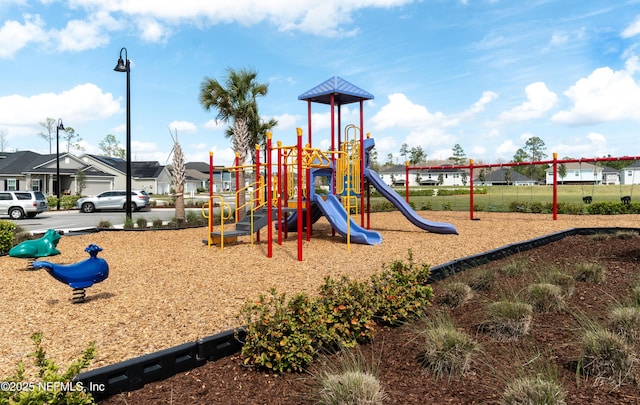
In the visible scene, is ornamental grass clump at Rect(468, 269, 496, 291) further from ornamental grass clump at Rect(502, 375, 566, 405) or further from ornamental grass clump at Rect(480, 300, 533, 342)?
ornamental grass clump at Rect(502, 375, 566, 405)

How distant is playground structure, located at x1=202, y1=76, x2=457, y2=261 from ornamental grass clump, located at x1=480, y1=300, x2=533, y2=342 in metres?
4.79

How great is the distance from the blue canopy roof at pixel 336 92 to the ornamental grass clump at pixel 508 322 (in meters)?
8.57

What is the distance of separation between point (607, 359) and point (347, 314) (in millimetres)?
1990

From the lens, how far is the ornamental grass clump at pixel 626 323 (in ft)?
11.3

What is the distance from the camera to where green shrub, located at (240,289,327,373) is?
11.2ft

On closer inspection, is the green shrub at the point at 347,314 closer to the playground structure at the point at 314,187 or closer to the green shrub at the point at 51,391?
the green shrub at the point at 51,391

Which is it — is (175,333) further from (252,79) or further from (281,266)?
(252,79)

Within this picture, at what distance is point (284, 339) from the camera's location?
11.3 feet

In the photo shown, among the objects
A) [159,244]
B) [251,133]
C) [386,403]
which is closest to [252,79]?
[251,133]

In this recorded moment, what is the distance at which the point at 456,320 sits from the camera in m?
4.40

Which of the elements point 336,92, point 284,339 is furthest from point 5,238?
point 284,339

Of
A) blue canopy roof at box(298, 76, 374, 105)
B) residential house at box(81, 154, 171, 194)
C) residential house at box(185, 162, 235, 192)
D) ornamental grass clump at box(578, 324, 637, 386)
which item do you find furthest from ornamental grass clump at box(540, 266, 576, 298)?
residential house at box(185, 162, 235, 192)

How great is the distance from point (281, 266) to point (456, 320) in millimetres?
3970

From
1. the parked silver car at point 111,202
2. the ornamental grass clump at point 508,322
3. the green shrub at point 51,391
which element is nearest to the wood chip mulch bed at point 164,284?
the green shrub at point 51,391
